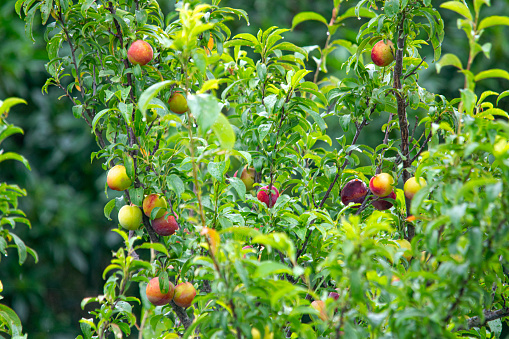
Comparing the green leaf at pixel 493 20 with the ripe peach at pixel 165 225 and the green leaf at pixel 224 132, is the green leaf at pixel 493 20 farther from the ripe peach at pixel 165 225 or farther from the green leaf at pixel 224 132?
the ripe peach at pixel 165 225

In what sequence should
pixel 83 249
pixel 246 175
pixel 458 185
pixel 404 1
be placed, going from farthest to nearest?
pixel 83 249 < pixel 246 175 < pixel 404 1 < pixel 458 185

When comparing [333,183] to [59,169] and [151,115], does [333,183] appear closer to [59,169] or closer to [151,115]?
[151,115]

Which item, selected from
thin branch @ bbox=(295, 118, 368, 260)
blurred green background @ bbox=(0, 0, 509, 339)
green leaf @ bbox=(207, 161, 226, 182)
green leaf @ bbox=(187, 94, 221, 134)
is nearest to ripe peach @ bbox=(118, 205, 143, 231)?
green leaf @ bbox=(207, 161, 226, 182)

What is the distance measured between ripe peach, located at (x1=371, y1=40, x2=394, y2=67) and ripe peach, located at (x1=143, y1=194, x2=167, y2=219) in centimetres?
56

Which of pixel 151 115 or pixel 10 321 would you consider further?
pixel 151 115

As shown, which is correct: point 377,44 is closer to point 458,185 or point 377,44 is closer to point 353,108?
point 353,108

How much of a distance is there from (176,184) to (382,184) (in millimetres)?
460

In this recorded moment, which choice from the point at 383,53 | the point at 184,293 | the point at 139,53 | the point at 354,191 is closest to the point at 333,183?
the point at 354,191

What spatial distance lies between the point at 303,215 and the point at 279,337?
326mm

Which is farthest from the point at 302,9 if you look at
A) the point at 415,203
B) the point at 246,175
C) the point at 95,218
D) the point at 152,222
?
the point at 415,203

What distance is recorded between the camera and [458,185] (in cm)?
65

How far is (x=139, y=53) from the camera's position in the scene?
3.29 ft

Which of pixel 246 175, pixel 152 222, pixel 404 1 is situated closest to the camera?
pixel 404 1

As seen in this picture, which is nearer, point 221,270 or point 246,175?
point 221,270
